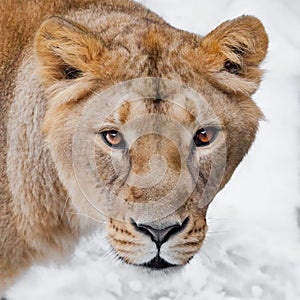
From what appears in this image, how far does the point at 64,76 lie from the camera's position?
2.50 meters

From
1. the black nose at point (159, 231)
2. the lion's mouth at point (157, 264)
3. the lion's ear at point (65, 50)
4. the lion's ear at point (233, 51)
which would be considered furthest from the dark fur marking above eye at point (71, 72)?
the lion's mouth at point (157, 264)

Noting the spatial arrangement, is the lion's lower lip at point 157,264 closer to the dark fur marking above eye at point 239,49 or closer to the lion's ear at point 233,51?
the lion's ear at point 233,51

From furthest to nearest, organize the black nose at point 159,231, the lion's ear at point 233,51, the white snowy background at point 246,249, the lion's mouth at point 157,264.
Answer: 1. the white snowy background at point 246,249
2. the lion's ear at point 233,51
3. the lion's mouth at point 157,264
4. the black nose at point 159,231

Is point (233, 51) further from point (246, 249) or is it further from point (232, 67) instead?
point (246, 249)

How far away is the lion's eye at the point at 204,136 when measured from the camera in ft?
7.78

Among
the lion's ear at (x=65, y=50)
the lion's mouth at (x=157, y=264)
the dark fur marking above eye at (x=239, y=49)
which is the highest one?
the dark fur marking above eye at (x=239, y=49)

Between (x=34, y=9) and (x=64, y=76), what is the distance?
42cm

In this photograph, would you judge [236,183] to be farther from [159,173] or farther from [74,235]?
[159,173]

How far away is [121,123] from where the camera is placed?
7.61ft

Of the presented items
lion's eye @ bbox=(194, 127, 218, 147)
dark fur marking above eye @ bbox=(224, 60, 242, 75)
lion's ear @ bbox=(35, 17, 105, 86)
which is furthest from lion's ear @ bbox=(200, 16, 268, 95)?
lion's ear @ bbox=(35, 17, 105, 86)

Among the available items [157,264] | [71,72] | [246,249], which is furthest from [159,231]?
[246,249]

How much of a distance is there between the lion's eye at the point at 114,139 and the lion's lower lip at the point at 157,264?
1.15 ft

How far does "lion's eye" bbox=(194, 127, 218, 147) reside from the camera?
7.78ft

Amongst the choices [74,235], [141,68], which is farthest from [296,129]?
[141,68]
